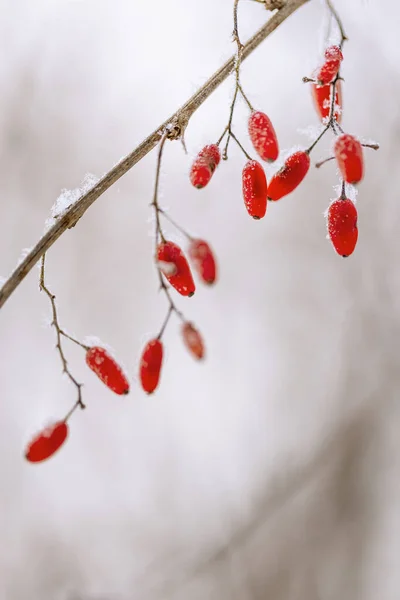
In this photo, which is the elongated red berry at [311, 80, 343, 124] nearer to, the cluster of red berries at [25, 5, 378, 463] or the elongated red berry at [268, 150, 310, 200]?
the cluster of red berries at [25, 5, 378, 463]

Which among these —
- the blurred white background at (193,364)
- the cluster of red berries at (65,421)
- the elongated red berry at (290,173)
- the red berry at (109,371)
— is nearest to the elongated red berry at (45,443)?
the cluster of red berries at (65,421)

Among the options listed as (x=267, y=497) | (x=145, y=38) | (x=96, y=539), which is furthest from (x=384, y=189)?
(x=96, y=539)

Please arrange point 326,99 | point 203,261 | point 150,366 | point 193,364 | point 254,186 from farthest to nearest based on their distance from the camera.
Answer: point 193,364, point 326,99, point 254,186, point 150,366, point 203,261

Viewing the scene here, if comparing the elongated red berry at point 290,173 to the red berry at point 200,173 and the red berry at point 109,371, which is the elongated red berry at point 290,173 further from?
the red berry at point 109,371

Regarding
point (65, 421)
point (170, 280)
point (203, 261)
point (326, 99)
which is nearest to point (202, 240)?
point (203, 261)

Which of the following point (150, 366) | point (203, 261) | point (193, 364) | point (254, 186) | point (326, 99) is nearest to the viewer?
point (203, 261)

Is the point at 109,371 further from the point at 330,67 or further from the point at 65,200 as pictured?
the point at 330,67
